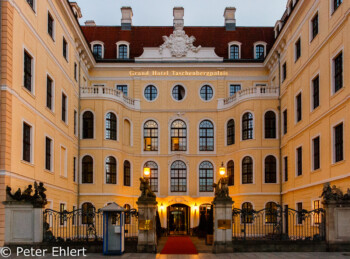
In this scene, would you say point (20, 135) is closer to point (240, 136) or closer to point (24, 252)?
point (24, 252)

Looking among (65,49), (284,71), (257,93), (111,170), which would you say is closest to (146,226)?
(65,49)

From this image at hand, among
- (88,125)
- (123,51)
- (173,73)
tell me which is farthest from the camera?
(123,51)

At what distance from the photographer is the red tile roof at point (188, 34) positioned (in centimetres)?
4366

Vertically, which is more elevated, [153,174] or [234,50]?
[234,50]

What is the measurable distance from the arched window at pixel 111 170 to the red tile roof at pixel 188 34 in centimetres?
1003

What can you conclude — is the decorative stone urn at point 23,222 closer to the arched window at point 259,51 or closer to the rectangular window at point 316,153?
the rectangular window at point 316,153

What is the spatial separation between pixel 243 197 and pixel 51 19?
1856cm

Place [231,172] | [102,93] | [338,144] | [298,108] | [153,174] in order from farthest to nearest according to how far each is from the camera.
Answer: [153,174] < [231,172] < [102,93] < [298,108] < [338,144]

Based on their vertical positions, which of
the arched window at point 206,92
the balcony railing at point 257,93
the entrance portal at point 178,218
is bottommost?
the entrance portal at point 178,218

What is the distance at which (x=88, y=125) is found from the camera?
1486 inches

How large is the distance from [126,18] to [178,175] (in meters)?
15.9

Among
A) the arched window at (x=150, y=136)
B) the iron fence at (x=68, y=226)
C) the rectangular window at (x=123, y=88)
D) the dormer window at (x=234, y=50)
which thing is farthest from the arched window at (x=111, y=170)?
the dormer window at (x=234, y=50)

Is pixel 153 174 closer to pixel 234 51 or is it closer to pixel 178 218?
pixel 178 218

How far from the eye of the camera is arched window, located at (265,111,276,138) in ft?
122
